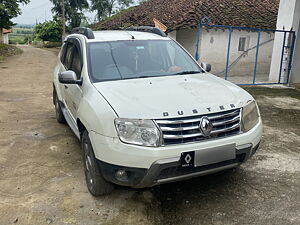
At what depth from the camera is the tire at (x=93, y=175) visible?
10.3 feet

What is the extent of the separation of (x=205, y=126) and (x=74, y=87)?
1.98m

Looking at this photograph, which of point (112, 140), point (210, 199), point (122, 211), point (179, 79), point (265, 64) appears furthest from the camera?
point (265, 64)

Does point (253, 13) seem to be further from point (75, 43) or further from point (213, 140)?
point (213, 140)

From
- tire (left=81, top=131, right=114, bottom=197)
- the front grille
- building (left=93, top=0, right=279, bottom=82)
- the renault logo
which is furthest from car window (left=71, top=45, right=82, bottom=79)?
building (left=93, top=0, right=279, bottom=82)

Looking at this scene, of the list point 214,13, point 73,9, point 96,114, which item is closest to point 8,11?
point 214,13

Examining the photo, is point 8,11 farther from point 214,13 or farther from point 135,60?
point 135,60

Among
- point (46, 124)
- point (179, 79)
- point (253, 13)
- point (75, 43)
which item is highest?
point (253, 13)

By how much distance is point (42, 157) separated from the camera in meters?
4.43

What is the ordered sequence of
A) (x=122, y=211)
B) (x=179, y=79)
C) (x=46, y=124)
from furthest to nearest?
1. (x=46, y=124)
2. (x=179, y=79)
3. (x=122, y=211)

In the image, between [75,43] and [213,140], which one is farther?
[75,43]

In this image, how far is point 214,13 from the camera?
47.0 feet

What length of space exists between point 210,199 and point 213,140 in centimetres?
80

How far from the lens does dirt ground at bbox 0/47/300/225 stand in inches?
119

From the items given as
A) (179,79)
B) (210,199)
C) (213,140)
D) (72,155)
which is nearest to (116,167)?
(213,140)
